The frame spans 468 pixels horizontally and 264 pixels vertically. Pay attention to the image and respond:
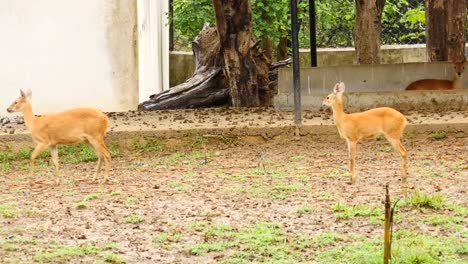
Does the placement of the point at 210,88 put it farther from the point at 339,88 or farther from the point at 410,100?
the point at 339,88

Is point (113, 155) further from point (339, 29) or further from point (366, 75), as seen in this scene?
point (339, 29)

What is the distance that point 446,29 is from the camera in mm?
16938

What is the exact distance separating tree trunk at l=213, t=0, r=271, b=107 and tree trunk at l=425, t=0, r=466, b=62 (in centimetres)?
274

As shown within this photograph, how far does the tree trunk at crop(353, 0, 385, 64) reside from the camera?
700 inches

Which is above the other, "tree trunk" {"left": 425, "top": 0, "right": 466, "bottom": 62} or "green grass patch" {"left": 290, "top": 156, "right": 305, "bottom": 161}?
"tree trunk" {"left": 425, "top": 0, "right": 466, "bottom": 62}

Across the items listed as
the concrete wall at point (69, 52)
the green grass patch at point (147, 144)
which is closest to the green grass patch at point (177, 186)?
the green grass patch at point (147, 144)

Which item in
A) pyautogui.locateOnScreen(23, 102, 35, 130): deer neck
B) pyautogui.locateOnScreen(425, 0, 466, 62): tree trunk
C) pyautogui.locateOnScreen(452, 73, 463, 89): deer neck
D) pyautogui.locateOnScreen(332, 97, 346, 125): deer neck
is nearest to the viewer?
pyautogui.locateOnScreen(332, 97, 346, 125): deer neck

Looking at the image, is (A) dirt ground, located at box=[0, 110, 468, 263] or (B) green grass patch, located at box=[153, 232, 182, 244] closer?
(A) dirt ground, located at box=[0, 110, 468, 263]

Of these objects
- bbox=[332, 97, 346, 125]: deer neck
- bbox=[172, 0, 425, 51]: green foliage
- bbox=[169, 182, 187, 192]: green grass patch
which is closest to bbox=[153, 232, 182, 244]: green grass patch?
bbox=[169, 182, 187, 192]: green grass patch

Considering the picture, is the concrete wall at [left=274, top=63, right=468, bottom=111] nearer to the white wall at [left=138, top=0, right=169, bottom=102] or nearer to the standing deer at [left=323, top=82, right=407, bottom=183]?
the white wall at [left=138, top=0, right=169, bottom=102]

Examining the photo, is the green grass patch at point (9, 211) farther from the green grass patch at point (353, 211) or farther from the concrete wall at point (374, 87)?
the concrete wall at point (374, 87)

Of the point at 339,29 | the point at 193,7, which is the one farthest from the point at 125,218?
the point at 339,29

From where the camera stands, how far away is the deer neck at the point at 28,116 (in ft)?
35.2

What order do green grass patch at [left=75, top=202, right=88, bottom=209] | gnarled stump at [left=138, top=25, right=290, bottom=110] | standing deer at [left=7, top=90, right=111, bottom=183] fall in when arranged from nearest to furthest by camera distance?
green grass patch at [left=75, top=202, right=88, bottom=209] → standing deer at [left=7, top=90, right=111, bottom=183] → gnarled stump at [left=138, top=25, right=290, bottom=110]
